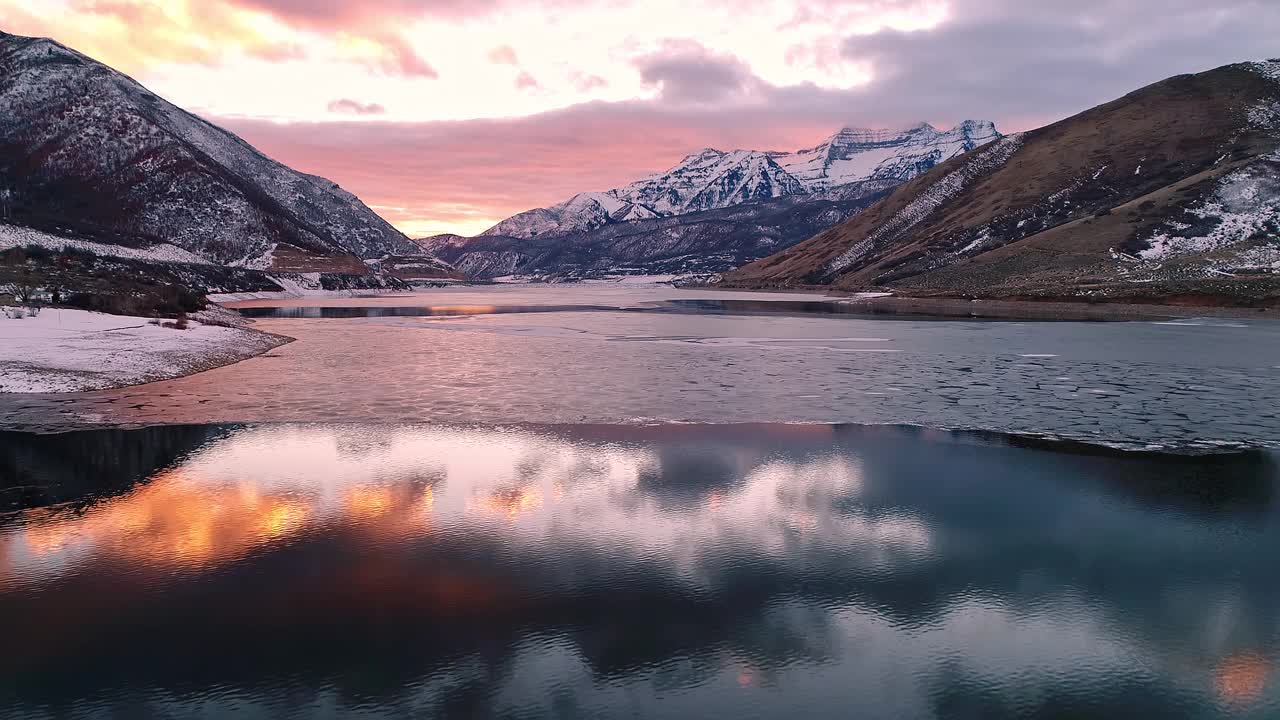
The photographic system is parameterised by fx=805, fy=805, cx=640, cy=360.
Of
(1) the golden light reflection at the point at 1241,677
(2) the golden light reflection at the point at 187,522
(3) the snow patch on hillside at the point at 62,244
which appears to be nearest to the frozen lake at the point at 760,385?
(2) the golden light reflection at the point at 187,522

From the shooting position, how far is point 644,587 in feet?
40.8

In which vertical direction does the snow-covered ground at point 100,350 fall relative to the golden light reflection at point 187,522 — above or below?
above

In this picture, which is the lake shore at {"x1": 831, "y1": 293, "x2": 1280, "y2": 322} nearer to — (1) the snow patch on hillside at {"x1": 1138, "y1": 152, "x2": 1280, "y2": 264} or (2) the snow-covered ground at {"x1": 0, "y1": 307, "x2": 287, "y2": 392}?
(1) the snow patch on hillside at {"x1": 1138, "y1": 152, "x2": 1280, "y2": 264}

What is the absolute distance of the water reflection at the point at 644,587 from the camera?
31.4 ft

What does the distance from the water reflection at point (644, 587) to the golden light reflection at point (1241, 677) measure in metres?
0.05

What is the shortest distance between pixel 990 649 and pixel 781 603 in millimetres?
2838

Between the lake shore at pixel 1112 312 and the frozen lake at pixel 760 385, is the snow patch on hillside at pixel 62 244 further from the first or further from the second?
the lake shore at pixel 1112 312

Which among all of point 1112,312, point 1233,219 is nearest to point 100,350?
point 1112,312

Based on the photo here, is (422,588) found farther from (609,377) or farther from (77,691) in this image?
(609,377)

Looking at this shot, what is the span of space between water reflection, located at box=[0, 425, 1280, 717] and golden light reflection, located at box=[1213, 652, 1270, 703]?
49 millimetres

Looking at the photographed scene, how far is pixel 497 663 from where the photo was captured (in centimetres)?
1013

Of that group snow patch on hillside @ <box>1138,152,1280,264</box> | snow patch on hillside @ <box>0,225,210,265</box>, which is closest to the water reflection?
snow patch on hillside @ <box>1138,152,1280,264</box>

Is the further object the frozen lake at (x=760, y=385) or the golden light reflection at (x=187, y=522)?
the frozen lake at (x=760, y=385)

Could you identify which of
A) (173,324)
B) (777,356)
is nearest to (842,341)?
(777,356)
